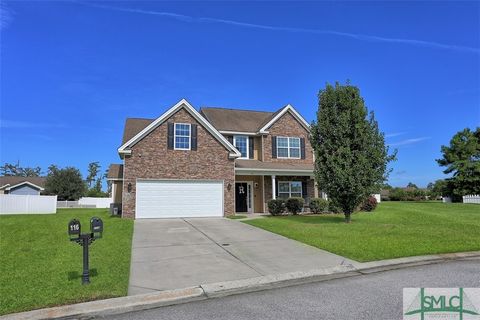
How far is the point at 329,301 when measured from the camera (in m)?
5.98

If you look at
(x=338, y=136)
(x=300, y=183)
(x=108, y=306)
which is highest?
(x=338, y=136)

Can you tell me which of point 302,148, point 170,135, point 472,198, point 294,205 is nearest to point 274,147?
point 302,148

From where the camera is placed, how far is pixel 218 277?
25.1 feet

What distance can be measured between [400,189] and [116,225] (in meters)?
35.7

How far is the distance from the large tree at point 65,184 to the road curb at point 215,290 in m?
46.1

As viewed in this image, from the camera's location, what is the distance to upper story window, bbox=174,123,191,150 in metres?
20.3

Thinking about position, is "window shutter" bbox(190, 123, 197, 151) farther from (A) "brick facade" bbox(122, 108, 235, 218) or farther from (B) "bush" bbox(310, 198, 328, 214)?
(B) "bush" bbox(310, 198, 328, 214)

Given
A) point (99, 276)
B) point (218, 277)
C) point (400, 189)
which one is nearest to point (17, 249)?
point (99, 276)

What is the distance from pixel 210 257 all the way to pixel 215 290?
2817 mm

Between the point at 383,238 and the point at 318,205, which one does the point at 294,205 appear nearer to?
the point at 318,205

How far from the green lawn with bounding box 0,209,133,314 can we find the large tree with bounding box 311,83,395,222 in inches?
339

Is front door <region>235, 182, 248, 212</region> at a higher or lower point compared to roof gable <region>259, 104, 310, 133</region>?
lower

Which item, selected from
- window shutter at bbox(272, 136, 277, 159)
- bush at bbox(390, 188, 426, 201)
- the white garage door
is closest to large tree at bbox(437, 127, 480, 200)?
bush at bbox(390, 188, 426, 201)

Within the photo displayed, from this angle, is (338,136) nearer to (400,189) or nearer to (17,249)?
(17,249)
